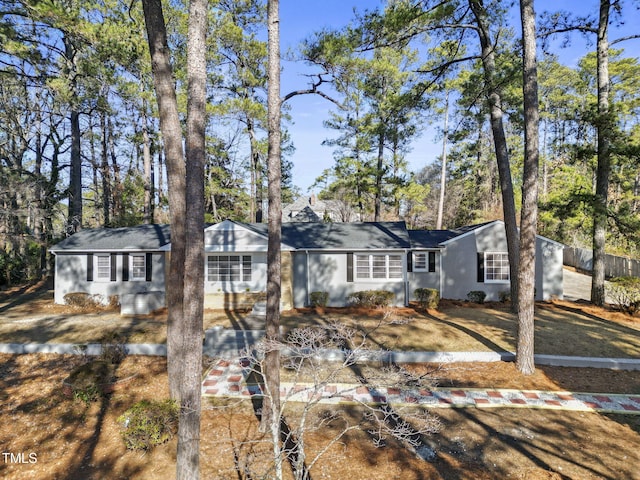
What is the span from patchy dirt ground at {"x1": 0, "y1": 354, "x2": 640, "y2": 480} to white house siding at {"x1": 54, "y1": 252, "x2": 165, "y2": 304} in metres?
8.09

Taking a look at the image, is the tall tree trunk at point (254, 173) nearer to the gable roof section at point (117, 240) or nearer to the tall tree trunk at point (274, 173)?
the gable roof section at point (117, 240)

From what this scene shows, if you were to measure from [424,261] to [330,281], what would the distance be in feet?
16.1

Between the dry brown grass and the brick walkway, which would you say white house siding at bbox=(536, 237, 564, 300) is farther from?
the brick walkway

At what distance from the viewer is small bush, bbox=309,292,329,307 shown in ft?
52.3

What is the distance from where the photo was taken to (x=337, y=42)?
984 centimetres

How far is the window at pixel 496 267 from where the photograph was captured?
17047mm

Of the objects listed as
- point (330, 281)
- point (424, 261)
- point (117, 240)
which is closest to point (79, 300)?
point (117, 240)

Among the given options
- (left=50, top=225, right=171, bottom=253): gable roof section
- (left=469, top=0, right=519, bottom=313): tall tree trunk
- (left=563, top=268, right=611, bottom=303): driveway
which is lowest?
(left=563, top=268, right=611, bottom=303): driveway

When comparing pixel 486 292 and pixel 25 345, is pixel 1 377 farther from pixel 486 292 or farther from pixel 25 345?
pixel 486 292

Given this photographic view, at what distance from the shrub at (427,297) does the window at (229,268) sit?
775cm

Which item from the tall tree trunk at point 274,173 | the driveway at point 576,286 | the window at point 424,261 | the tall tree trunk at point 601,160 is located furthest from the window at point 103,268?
the driveway at point 576,286

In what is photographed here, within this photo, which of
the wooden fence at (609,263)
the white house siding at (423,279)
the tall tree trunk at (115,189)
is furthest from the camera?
the tall tree trunk at (115,189)

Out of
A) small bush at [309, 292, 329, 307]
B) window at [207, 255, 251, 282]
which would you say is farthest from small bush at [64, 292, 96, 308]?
small bush at [309, 292, 329, 307]

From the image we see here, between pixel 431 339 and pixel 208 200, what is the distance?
19166 mm
